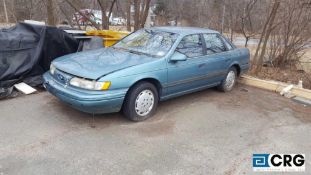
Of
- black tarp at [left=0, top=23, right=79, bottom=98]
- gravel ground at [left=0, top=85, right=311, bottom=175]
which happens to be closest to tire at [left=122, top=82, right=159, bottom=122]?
gravel ground at [left=0, top=85, right=311, bottom=175]

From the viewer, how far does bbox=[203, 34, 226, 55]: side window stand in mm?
4971

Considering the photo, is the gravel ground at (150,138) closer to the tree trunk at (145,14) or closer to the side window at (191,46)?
the side window at (191,46)

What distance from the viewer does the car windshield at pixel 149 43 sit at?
4273 mm

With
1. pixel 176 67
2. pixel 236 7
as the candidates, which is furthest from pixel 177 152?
pixel 236 7

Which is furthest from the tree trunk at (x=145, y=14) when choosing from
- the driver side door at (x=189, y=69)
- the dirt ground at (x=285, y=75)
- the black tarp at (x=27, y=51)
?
the driver side door at (x=189, y=69)

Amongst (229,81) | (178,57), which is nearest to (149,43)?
(178,57)

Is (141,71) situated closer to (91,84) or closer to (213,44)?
(91,84)

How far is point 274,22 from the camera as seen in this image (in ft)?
24.5

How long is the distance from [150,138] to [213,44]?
2632 mm

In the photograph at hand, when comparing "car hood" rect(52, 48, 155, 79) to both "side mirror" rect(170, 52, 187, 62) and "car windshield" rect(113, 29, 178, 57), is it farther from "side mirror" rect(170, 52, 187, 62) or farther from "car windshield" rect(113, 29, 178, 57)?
"side mirror" rect(170, 52, 187, 62)

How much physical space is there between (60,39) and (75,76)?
7.96 feet

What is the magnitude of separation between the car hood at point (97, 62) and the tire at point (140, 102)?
39 centimetres

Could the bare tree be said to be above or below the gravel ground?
above

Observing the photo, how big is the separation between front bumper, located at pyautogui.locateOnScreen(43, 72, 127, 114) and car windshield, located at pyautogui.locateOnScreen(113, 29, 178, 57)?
1056mm
